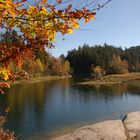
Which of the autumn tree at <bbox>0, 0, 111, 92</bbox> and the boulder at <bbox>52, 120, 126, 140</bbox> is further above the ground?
the autumn tree at <bbox>0, 0, 111, 92</bbox>

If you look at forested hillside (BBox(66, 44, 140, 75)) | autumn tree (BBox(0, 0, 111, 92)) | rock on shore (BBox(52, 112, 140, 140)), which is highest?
forested hillside (BBox(66, 44, 140, 75))

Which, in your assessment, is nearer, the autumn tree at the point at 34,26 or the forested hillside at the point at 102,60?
the autumn tree at the point at 34,26

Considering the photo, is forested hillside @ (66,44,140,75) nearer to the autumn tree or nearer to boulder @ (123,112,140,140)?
boulder @ (123,112,140,140)

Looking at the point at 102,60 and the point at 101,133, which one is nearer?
the point at 101,133

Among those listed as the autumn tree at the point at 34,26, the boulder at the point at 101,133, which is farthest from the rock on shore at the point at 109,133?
the autumn tree at the point at 34,26

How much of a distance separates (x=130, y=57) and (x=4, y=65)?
537 ft

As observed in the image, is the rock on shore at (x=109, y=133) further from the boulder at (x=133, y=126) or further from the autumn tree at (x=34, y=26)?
the autumn tree at (x=34, y=26)

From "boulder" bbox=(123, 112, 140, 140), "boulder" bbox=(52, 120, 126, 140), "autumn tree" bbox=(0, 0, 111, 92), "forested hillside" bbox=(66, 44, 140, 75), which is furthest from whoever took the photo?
"forested hillside" bbox=(66, 44, 140, 75)

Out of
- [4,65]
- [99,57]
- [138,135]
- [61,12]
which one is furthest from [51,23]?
[99,57]

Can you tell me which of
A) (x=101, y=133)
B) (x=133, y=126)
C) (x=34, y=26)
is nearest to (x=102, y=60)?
(x=133, y=126)

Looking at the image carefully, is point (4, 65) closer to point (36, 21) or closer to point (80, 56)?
point (36, 21)

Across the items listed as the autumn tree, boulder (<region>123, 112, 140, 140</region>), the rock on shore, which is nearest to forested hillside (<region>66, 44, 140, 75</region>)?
boulder (<region>123, 112, 140, 140</region>)

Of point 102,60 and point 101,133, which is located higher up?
point 102,60

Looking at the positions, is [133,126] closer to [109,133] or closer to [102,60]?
[109,133]
